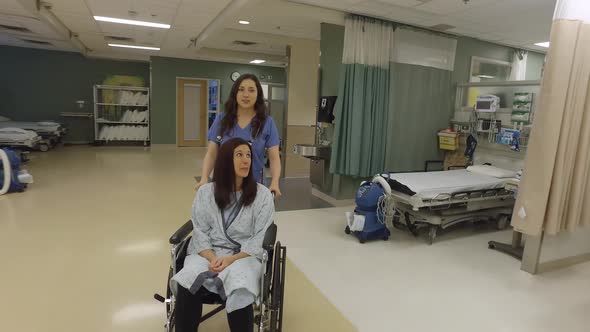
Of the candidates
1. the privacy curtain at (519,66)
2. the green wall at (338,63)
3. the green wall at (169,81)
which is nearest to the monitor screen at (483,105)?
the green wall at (338,63)

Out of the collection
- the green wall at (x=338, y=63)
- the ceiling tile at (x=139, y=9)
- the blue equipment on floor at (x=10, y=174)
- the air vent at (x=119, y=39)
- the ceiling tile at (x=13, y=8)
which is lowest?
the blue equipment on floor at (x=10, y=174)

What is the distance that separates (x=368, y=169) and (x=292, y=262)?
88.5 inches

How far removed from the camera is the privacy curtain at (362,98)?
181 inches

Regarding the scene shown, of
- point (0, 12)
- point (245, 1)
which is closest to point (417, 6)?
point (245, 1)

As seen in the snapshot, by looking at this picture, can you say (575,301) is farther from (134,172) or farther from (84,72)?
(84,72)

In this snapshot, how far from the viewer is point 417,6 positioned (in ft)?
13.7

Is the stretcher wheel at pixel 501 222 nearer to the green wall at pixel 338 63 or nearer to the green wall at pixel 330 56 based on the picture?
the green wall at pixel 338 63

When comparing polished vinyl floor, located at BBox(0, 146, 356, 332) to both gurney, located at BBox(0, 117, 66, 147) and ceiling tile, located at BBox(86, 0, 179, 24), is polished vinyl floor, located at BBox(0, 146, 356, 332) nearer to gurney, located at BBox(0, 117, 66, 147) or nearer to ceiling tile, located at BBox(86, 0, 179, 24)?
ceiling tile, located at BBox(86, 0, 179, 24)

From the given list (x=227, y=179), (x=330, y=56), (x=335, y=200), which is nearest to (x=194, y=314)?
(x=227, y=179)

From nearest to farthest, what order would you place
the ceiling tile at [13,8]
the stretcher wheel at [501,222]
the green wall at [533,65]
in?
the stretcher wheel at [501,222] → the ceiling tile at [13,8] → the green wall at [533,65]

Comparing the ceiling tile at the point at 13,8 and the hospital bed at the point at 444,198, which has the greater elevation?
the ceiling tile at the point at 13,8

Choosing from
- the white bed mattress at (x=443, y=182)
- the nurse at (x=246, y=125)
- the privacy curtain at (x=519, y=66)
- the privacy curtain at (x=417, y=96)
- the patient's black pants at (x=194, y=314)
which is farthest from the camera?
the privacy curtain at (x=519, y=66)

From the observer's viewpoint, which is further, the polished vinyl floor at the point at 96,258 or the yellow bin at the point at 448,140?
the yellow bin at the point at 448,140

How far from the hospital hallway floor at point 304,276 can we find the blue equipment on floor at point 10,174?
0.18 meters
